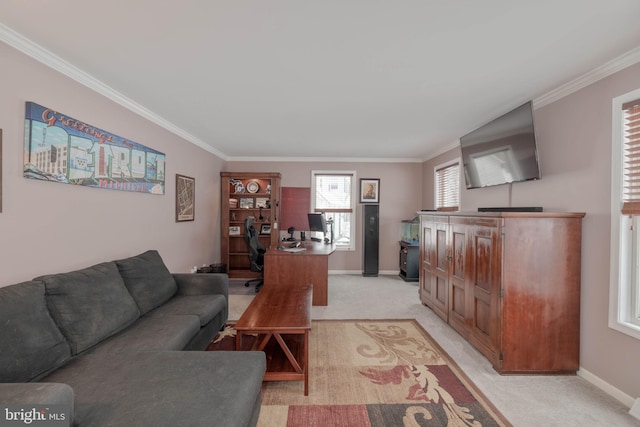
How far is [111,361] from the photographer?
1.61 m

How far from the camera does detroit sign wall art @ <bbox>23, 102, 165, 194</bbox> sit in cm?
188

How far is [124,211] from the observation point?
2.75m

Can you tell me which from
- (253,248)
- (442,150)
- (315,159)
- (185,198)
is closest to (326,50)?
(185,198)

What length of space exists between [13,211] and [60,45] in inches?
47.2

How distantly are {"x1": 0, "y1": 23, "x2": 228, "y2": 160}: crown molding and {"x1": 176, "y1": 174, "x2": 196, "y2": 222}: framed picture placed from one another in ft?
2.44

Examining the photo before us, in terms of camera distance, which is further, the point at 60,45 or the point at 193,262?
the point at 193,262

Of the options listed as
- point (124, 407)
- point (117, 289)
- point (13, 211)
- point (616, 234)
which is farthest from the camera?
point (117, 289)

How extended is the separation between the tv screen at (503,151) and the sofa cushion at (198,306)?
133 inches

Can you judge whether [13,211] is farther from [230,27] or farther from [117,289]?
[230,27]

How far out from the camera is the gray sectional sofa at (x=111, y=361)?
46.3 inches

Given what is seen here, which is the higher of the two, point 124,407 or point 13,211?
point 13,211

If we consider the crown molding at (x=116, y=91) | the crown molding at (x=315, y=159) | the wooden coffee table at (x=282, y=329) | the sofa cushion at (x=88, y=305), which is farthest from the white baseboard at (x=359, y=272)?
the sofa cushion at (x=88, y=305)

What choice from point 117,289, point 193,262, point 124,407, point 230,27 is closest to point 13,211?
point 117,289

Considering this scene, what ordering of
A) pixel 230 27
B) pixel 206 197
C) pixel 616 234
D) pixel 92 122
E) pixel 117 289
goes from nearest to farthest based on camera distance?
pixel 230 27 < pixel 616 234 < pixel 117 289 < pixel 92 122 < pixel 206 197
